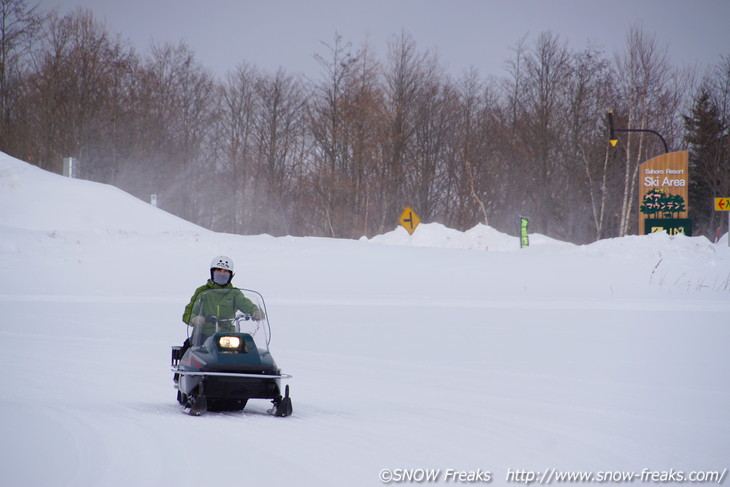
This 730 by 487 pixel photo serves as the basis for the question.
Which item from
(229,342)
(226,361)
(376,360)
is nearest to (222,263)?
(229,342)

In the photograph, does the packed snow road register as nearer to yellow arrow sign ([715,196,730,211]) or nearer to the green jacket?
the green jacket

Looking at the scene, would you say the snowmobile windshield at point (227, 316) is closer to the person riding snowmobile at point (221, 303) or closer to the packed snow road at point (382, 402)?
the person riding snowmobile at point (221, 303)

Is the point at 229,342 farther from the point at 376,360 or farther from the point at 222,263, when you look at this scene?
the point at 376,360

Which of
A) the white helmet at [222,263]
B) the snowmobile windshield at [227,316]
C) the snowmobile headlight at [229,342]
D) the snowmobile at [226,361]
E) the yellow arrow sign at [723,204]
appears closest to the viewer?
the snowmobile at [226,361]

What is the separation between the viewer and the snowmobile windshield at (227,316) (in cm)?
849

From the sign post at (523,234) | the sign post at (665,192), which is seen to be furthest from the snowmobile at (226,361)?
the sign post at (523,234)

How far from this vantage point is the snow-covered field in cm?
605

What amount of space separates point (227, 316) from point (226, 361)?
2.83 feet

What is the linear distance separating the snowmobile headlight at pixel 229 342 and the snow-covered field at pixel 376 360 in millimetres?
692

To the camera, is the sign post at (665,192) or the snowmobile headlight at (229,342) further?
the sign post at (665,192)

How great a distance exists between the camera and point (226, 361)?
A: 7.82 meters

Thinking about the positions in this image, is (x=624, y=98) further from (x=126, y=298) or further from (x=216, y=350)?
(x=216, y=350)

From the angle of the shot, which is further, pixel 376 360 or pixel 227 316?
pixel 376 360

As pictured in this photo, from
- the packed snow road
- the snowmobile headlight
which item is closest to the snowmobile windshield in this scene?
the snowmobile headlight
